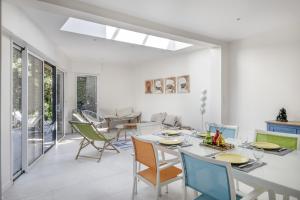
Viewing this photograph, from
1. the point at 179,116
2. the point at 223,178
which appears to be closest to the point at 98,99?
the point at 179,116

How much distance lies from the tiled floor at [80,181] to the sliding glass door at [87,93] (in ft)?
10.4

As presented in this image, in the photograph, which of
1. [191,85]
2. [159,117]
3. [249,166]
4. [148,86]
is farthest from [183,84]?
[249,166]

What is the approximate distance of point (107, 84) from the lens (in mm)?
7742

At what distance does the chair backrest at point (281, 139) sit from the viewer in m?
2.19

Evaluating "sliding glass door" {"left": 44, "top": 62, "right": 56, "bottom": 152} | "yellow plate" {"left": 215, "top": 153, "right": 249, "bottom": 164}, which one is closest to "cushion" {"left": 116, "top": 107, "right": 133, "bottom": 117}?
"sliding glass door" {"left": 44, "top": 62, "right": 56, "bottom": 152}

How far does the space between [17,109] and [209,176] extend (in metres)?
3.20

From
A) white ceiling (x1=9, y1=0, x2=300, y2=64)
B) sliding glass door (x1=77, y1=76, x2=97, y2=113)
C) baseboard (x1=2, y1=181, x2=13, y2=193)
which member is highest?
white ceiling (x1=9, y1=0, x2=300, y2=64)

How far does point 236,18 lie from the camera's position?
348 centimetres

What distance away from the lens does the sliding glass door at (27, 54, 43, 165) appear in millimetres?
3732

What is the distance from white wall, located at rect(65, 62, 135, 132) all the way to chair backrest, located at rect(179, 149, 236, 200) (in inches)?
233

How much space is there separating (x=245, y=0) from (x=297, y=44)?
5.64ft

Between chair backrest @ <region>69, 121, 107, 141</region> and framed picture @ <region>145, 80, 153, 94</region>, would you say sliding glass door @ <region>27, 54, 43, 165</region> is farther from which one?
framed picture @ <region>145, 80, 153, 94</region>

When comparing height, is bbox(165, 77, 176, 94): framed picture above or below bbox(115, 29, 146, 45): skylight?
below

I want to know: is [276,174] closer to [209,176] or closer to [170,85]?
[209,176]
